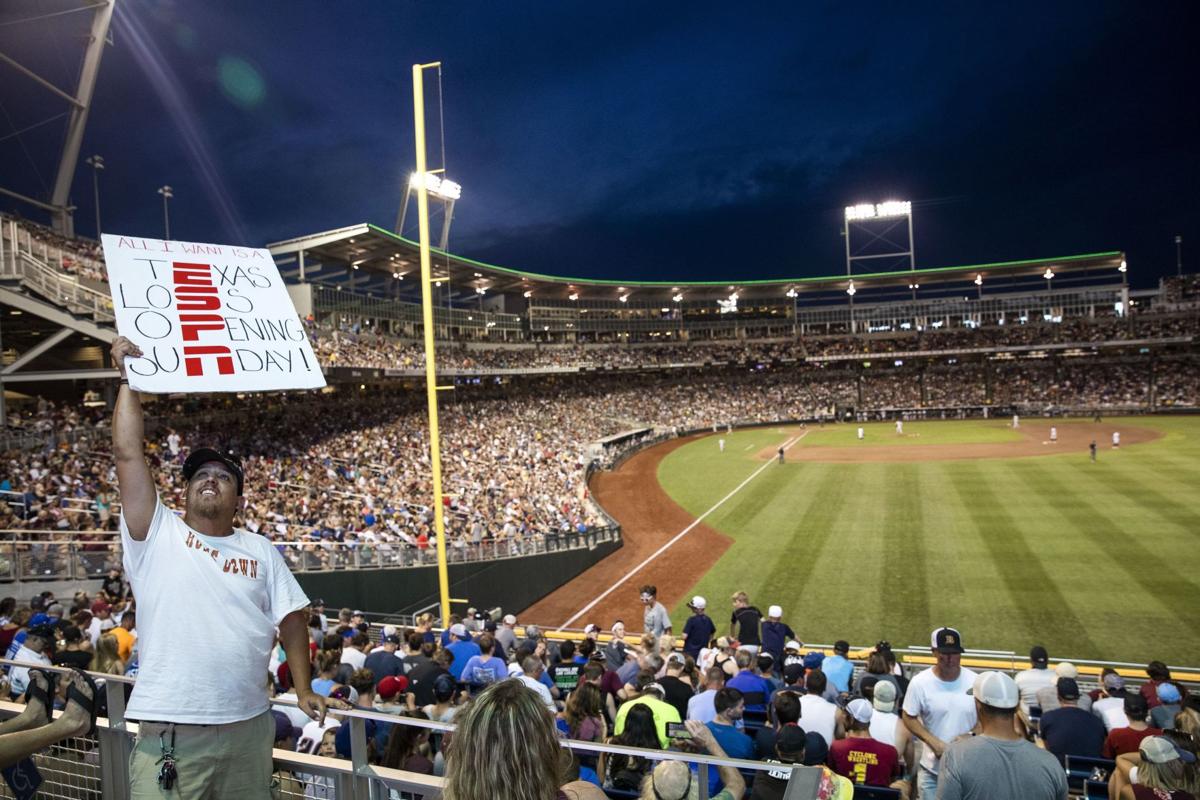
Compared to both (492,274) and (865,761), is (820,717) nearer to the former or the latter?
(865,761)

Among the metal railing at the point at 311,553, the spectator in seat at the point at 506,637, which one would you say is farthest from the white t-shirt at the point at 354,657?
the metal railing at the point at 311,553

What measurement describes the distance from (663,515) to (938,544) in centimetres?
1135

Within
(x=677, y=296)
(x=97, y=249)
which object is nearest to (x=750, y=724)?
(x=97, y=249)

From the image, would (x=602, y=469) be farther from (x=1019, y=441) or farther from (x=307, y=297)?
(x=1019, y=441)

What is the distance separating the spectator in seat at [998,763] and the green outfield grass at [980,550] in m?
13.7

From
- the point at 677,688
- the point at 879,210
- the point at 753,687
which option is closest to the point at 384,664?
the point at 677,688

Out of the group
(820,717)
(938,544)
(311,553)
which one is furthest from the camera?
→ (938,544)

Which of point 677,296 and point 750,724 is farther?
point 677,296

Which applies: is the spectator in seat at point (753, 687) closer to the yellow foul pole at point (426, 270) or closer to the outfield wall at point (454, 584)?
the yellow foul pole at point (426, 270)

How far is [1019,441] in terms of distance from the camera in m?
42.8

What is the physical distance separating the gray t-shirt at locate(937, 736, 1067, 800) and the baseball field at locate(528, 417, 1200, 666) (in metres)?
13.8

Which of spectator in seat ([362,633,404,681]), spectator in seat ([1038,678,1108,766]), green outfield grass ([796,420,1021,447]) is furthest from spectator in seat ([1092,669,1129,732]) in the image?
green outfield grass ([796,420,1021,447])

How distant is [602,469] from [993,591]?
24084 millimetres

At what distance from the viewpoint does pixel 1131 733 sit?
565 centimetres
